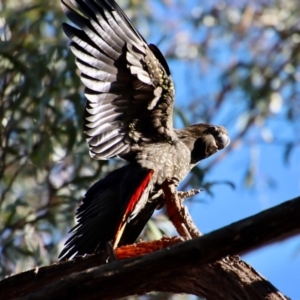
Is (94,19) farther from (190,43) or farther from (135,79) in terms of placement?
(190,43)

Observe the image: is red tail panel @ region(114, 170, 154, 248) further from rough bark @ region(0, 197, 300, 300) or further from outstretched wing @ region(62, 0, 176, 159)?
rough bark @ region(0, 197, 300, 300)

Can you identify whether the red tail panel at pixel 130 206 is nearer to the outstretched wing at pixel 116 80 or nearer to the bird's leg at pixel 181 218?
the bird's leg at pixel 181 218

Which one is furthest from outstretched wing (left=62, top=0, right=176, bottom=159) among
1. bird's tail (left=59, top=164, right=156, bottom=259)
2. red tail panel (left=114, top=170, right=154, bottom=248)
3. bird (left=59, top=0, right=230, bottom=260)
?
red tail panel (left=114, top=170, right=154, bottom=248)

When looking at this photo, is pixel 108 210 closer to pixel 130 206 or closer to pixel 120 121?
pixel 130 206

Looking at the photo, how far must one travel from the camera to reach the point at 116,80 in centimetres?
336

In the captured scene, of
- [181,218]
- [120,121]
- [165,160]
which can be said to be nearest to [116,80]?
[120,121]

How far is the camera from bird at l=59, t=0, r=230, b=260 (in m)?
3.24

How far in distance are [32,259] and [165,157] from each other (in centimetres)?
171

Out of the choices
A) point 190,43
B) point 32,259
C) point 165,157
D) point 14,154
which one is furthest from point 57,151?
point 190,43

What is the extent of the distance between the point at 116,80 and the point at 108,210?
55cm

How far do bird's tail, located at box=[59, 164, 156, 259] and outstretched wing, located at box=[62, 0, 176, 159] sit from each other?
14 cm

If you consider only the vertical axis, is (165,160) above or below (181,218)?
above

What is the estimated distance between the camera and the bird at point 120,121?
3238mm

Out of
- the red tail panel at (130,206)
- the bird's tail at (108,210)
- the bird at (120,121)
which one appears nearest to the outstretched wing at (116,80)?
the bird at (120,121)
